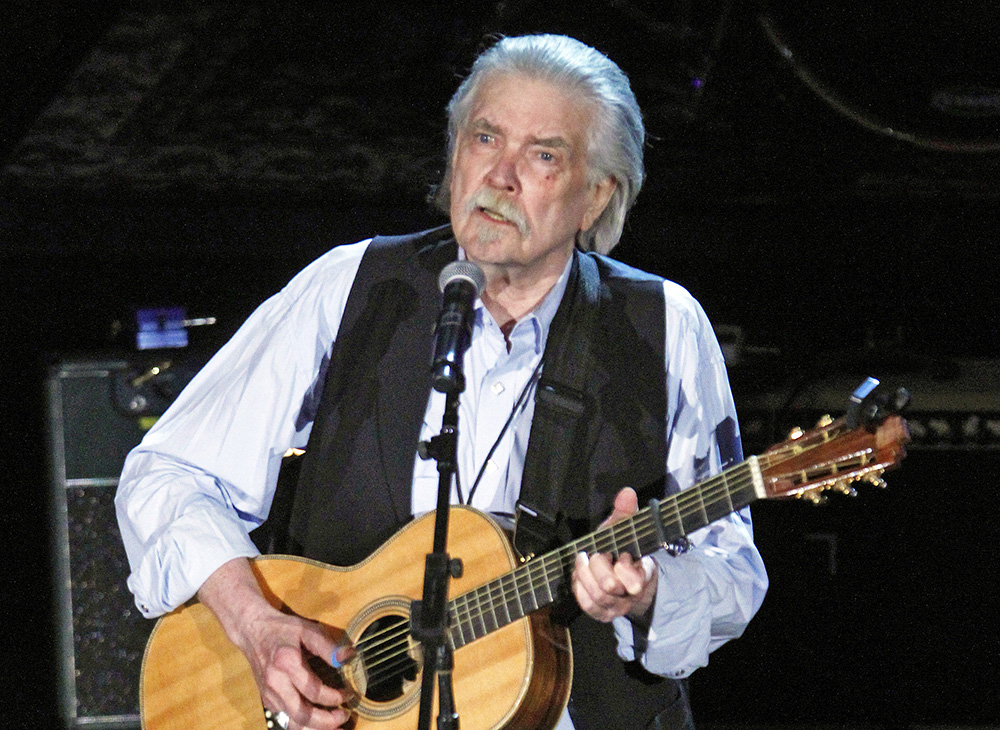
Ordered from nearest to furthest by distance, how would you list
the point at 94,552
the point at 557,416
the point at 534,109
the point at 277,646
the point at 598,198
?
1. the point at 277,646
2. the point at 557,416
3. the point at 534,109
4. the point at 598,198
5. the point at 94,552

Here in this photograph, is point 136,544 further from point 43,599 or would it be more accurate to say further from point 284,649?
point 43,599

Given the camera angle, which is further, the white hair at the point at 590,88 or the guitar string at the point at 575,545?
the white hair at the point at 590,88

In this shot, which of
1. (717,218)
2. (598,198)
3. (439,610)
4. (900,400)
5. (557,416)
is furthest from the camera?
(717,218)

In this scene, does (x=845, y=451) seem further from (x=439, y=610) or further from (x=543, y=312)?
(x=543, y=312)

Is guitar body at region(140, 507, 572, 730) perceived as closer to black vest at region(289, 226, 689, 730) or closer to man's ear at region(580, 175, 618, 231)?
black vest at region(289, 226, 689, 730)

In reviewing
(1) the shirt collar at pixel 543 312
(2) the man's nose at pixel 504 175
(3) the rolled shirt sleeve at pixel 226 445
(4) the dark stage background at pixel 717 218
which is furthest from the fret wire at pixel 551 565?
(4) the dark stage background at pixel 717 218

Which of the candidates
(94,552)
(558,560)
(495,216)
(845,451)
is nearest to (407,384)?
(495,216)

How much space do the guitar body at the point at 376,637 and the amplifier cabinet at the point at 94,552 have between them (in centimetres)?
137

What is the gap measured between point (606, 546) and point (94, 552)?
7.74ft

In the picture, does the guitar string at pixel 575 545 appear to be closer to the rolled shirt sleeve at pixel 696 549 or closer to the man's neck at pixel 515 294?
the rolled shirt sleeve at pixel 696 549

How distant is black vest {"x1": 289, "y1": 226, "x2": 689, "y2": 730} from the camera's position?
2623 mm

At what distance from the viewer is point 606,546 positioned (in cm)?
231

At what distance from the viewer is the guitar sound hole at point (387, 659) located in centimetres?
247

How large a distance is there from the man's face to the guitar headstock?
0.91 meters
